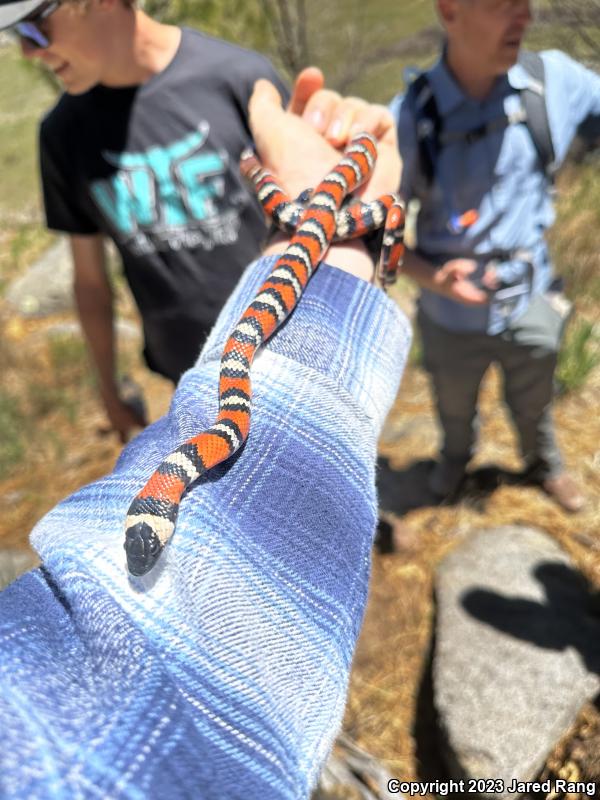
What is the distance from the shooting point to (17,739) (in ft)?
2.44

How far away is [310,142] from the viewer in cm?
223

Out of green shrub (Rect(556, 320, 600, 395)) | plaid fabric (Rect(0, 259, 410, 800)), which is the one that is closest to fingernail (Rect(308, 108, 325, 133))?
plaid fabric (Rect(0, 259, 410, 800))

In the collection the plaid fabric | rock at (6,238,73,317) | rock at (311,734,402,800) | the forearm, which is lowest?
rock at (6,238,73,317)

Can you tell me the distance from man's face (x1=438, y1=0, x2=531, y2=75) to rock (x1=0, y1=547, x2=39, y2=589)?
3.54m

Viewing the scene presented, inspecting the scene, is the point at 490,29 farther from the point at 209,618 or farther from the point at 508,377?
the point at 209,618

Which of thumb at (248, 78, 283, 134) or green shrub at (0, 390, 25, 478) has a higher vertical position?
thumb at (248, 78, 283, 134)

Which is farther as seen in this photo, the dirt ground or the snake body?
the dirt ground

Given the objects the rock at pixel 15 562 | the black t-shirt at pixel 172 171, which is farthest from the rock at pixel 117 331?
the black t-shirt at pixel 172 171

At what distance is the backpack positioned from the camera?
2.97 metres

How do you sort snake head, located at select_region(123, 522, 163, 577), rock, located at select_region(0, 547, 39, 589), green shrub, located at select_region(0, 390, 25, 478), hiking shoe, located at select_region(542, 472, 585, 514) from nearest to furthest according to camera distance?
snake head, located at select_region(123, 522, 163, 577), rock, located at select_region(0, 547, 39, 589), hiking shoe, located at select_region(542, 472, 585, 514), green shrub, located at select_region(0, 390, 25, 478)

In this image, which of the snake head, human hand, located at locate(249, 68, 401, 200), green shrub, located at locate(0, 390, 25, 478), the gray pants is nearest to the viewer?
the snake head

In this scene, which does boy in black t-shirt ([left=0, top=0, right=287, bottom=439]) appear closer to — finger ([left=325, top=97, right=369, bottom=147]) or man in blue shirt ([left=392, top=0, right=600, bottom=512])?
finger ([left=325, top=97, right=369, bottom=147])

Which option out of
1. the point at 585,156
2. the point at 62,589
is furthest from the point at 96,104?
the point at 585,156

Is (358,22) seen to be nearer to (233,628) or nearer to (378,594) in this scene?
(378,594)
